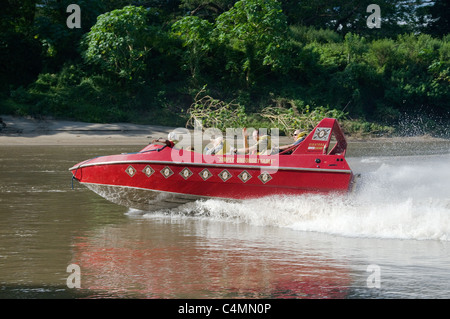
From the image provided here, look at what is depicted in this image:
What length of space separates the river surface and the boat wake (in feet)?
0.06

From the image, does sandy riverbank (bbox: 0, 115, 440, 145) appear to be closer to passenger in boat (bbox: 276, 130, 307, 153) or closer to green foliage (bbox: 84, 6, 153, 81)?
green foliage (bbox: 84, 6, 153, 81)

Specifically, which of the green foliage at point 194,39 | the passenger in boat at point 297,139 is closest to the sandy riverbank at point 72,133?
the green foliage at point 194,39

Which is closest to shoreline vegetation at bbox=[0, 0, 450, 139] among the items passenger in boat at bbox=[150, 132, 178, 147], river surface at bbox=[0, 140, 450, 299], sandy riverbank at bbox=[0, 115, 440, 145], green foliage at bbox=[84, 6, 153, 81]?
green foliage at bbox=[84, 6, 153, 81]

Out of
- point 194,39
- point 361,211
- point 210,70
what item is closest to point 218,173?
point 361,211

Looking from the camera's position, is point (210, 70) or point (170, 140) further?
point (210, 70)

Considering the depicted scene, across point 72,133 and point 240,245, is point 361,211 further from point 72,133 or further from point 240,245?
A: point 72,133

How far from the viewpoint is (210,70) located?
30547mm

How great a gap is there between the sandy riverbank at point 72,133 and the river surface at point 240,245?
403 inches

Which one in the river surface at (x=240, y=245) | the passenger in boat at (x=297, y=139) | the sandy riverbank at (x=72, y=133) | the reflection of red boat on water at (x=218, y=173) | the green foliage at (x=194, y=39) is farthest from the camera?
the green foliage at (x=194, y=39)

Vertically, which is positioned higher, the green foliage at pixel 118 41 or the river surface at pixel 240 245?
the green foliage at pixel 118 41

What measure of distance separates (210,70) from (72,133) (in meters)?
8.75

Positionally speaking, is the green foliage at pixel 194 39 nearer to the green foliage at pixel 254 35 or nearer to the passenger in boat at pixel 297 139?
the green foliage at pixel 254 35

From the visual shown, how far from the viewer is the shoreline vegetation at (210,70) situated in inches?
1064
